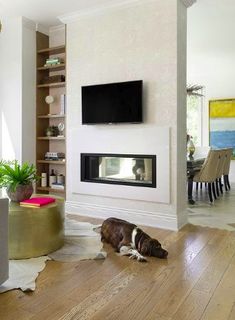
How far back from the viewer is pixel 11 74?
177 inches

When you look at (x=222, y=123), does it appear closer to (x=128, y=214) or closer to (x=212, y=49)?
(x=212, y=49)

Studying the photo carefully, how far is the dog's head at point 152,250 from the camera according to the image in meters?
2.66

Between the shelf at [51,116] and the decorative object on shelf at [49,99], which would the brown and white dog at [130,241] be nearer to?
the shelf at [51,116]

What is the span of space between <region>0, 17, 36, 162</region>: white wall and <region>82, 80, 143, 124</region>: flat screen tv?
1.00m

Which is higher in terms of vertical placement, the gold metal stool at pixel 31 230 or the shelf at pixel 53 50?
the shelf at pixel 53 50

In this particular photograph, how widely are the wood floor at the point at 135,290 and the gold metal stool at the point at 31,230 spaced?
0.22 m

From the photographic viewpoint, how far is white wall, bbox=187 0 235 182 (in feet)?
13.1

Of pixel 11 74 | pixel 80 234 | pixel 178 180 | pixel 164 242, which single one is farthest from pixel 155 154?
pixel 11 74

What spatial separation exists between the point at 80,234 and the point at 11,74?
8.86 feet

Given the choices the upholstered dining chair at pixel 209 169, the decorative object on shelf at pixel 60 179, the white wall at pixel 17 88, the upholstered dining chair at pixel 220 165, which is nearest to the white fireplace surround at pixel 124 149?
the decorative object on shelf at pixel 60 179

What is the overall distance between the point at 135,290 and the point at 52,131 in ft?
10.3

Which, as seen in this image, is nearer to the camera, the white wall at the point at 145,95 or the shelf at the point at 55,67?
the white wall at the point at 145,95

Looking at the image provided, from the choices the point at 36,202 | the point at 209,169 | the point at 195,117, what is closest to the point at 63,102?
the point at 36,202

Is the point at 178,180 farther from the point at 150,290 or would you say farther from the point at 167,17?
the point at 167,17
